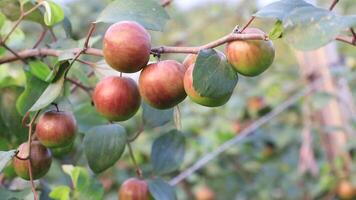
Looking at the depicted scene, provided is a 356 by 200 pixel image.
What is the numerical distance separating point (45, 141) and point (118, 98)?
110mm

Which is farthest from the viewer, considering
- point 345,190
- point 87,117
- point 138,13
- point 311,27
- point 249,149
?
point 249,149

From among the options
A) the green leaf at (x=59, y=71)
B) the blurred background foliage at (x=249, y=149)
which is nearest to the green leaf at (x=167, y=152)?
the green leaf at (x=59, y=71)

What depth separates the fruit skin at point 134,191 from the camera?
0.72 metres

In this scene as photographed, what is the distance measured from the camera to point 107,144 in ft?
2.30

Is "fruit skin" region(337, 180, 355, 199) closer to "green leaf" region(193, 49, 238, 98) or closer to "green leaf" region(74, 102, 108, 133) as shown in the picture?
"green leaf" region(74, 102, 108, 133)

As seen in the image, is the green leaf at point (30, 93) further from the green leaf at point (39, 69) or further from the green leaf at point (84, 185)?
the green leaf at point (84, 185)

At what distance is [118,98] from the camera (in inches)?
24.0

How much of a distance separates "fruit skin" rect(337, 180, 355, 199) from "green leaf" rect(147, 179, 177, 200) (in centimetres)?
93

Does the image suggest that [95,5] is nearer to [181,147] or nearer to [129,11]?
[181,147]

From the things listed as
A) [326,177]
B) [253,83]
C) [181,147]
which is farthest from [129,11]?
[253,83]

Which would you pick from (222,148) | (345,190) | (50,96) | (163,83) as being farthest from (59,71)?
(345,190)

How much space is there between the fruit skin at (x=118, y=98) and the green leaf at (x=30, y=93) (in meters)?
0.11

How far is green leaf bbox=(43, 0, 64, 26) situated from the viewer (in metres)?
0.72

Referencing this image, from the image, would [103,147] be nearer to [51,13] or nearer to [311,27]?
[51,13]
